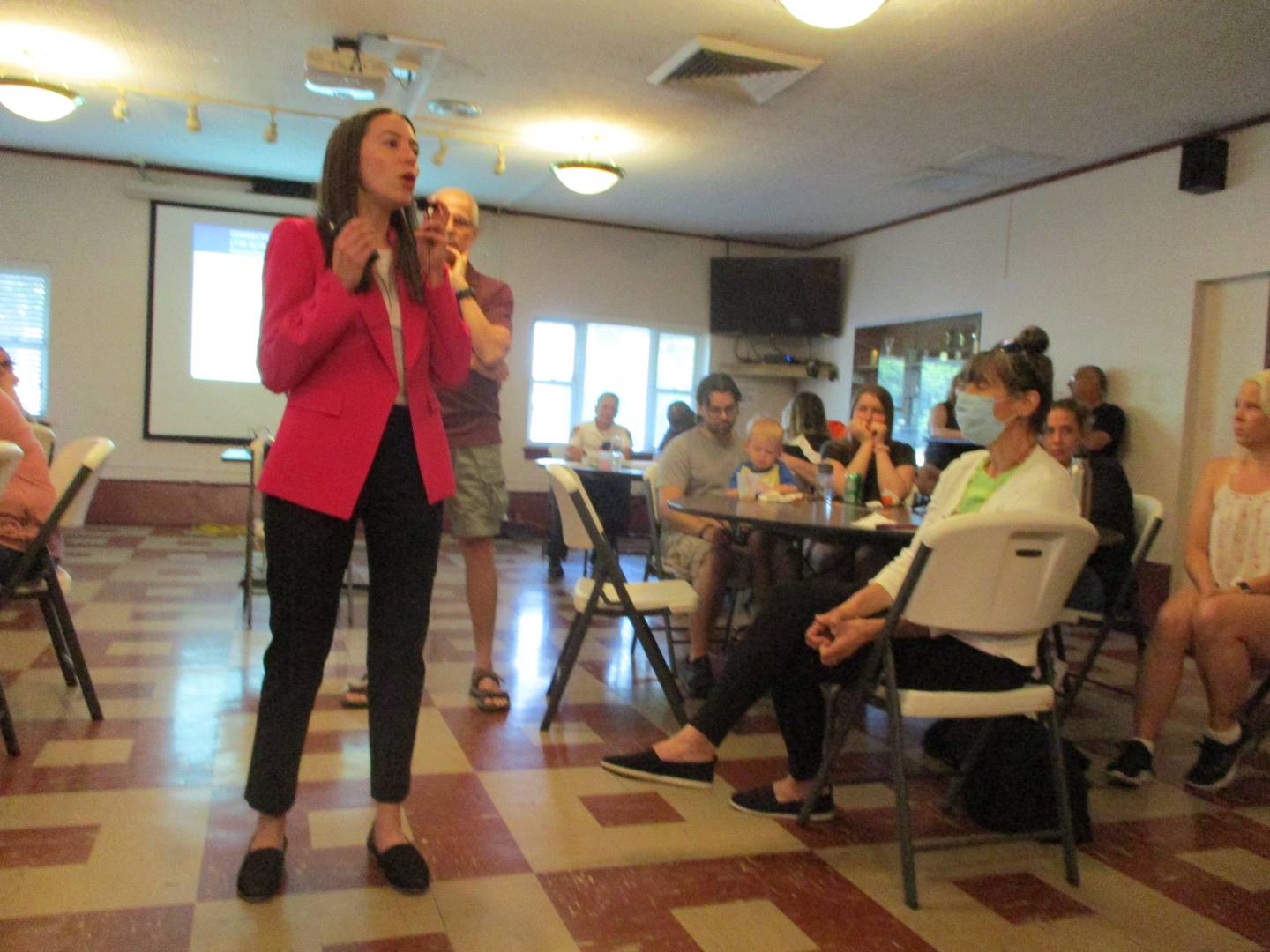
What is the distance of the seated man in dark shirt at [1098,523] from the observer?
3719 mm

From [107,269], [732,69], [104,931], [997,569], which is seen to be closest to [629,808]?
[997,569]

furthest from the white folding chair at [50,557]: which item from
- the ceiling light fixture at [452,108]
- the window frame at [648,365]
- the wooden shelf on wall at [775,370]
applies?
the wooden shelf on wall at [775,370]

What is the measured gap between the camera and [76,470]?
2.90 meters

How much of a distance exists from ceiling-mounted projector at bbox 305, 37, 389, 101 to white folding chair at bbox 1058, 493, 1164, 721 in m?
4.07

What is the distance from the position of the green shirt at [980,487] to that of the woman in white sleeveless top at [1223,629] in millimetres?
996

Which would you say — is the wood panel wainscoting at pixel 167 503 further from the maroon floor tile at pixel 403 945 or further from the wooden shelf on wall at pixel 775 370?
the maroon floor tile at pixel 403 945

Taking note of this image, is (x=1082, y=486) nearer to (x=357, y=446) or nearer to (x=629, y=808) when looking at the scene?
(x=629, y=808)

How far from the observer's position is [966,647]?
7.64 feet

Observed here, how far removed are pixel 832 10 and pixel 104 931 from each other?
346 cm

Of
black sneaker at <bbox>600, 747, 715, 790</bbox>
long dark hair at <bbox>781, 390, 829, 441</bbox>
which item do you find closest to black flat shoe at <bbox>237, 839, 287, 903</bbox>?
black sneaker at <bbox>600, 747, 715, 790</bbox>

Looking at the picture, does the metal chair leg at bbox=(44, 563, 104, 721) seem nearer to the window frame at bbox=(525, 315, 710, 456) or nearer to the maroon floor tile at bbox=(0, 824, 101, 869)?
the maroon floor tile at bbox=(0, 824, 101, 869)

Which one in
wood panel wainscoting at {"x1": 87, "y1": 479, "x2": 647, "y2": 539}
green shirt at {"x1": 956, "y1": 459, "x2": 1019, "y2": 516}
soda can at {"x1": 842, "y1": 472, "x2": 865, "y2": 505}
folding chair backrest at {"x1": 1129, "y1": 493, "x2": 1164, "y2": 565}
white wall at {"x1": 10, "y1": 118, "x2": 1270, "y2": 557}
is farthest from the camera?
wood panel wainscoting at {"x1": 87, "y1": 479, "x2": 647, "y2": 539}

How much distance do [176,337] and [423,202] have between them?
23.0 feet

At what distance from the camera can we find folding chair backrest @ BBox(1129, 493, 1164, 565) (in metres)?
3.48
